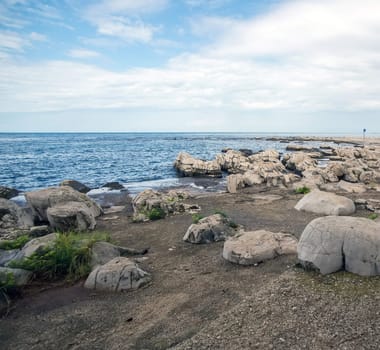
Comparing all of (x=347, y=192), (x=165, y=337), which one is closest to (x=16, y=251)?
(x=165, y=337)

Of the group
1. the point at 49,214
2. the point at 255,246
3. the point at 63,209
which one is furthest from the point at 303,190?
the point at 49,214

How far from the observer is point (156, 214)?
592 inches

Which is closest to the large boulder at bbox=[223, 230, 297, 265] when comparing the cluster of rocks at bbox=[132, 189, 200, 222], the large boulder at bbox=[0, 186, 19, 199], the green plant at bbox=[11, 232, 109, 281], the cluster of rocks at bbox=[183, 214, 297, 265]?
the cluster of rocks at bbox=[183, 214, 297, 265]

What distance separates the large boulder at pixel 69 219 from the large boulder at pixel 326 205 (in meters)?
9.84

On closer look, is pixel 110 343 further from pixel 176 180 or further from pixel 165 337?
pixel 176 180

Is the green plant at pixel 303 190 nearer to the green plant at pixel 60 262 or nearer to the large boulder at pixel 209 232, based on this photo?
the large boulder at pixel 209 232

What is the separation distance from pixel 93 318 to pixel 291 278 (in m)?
4.17

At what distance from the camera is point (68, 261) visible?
8469 mm

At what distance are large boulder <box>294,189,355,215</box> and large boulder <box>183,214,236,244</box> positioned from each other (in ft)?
17.0

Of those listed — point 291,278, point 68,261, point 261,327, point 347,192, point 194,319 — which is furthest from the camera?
point 347,192

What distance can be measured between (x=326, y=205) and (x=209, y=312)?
1018cm

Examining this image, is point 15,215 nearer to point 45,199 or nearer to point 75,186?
point 45,199

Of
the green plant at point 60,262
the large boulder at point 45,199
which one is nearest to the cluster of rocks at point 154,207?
the large boulder at point 45,199

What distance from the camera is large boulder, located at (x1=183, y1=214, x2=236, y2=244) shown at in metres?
10.7
